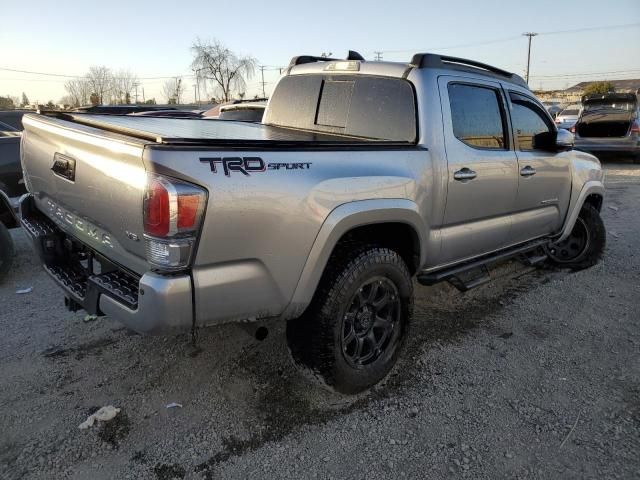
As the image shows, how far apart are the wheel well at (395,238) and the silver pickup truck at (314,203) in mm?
13

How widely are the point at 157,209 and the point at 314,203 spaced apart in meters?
0.78

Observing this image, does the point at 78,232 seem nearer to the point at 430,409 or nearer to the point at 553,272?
the point at 430,409

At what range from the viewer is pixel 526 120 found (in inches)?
174

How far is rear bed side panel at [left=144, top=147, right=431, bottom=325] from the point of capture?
7.32ft

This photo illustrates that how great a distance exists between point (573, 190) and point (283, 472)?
158 inches

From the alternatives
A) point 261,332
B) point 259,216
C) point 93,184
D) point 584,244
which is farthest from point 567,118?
point 93,184

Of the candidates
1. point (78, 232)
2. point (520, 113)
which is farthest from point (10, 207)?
point (520, 113)

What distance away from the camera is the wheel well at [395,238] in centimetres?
311

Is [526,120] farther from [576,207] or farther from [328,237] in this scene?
[328,237]

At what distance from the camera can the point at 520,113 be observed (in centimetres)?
436

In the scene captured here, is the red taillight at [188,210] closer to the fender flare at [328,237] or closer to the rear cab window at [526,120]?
the fender flare at [328,237]

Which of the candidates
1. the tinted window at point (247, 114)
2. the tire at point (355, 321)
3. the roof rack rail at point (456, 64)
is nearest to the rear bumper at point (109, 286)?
the tire at point (355, 321)

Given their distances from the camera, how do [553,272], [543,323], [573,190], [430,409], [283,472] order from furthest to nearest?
1. [553,272]
2. [573,190]
3. [543,323]
4. [430,409]
5. [283,472]

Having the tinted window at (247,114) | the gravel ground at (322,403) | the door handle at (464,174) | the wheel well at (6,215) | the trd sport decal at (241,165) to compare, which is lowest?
the gravel ground at (322,403)
